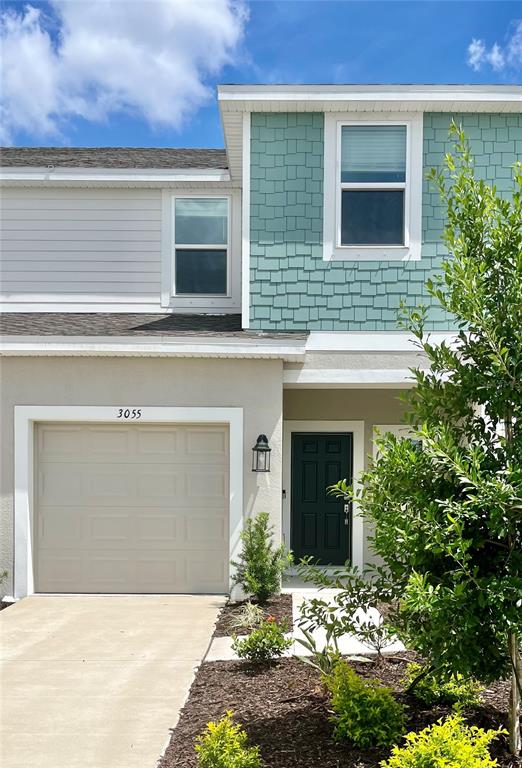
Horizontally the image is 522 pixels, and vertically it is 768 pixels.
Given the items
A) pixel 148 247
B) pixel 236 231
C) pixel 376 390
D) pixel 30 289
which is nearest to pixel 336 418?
pixel 376 390

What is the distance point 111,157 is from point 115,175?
1090 millimetres

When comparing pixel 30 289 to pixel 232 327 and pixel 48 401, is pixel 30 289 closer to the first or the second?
pixel 48 401

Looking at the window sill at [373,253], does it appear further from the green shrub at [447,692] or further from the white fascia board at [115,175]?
the green shrub at [447,692]

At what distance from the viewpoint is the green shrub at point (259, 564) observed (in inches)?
318

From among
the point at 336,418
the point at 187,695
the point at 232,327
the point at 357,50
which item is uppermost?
the point at 357,50

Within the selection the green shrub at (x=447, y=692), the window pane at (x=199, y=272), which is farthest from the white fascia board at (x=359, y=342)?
the green shrub at (x=447, y=692)

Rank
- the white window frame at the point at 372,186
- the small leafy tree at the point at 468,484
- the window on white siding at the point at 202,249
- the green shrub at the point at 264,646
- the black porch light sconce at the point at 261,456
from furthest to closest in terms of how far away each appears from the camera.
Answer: the window on white siding at the point at 202,249
the white window frame at the point at 372,186
the black porch light sconce at the point at 261,456
the green shrub at the point at 264,646
the small leafy tree at the point at 468,484

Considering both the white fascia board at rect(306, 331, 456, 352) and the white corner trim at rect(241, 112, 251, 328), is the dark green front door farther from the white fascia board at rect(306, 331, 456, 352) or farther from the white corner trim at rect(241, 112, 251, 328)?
the white corner trim at rect(241, 112, 251, 328)

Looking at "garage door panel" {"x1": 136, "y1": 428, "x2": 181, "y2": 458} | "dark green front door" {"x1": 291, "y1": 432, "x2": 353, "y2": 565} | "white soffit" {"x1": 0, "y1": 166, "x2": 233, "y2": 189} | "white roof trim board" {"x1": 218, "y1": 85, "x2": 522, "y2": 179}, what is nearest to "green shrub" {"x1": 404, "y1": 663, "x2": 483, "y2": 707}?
"garage door panel" {"x1": 136, "y1": 428, "x2": 181, "y2": 458}

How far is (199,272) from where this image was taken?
10594 millimetres

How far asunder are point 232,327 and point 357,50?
192 inches

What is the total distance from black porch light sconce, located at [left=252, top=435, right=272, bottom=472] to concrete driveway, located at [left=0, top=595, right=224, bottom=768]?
173 cm

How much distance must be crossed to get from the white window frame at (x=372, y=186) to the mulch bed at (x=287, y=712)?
4.89 metres

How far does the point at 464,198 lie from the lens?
4027 mm
